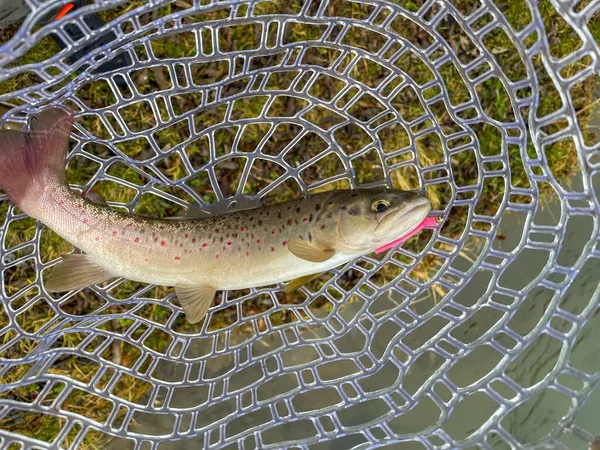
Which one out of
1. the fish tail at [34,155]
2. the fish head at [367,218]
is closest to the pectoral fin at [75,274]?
the fish tail at [34,155]

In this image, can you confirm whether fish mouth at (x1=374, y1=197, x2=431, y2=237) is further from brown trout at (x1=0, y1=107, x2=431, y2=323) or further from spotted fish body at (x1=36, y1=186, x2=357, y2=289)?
spotted fish body at (x1=36, y1=186, x2=357, y2=289)

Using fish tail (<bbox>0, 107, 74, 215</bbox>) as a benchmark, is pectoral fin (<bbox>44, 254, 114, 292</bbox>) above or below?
below

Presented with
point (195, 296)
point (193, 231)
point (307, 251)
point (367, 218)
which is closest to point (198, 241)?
point (193, 231)

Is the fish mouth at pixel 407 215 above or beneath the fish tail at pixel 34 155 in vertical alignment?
beneath

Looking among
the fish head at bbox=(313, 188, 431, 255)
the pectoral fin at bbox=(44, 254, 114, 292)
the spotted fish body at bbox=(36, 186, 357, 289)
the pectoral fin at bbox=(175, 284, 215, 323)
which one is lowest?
the pectoral fin at bbox=(175, 284, 215, 323)

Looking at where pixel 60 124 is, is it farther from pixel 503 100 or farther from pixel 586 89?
pixel 586 89

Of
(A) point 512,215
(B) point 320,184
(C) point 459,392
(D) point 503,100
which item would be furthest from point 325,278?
(D) point 503,100

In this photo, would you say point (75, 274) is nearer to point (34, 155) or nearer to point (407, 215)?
point (34, 155)

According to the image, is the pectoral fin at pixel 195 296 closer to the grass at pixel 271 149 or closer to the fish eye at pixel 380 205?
the grass at pixel 271 149

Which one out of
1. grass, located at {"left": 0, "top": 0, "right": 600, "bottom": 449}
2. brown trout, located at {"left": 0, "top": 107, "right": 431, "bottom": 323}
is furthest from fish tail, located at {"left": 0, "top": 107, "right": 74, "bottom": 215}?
grass, located at {"left": 0, "top": 0, "right": 600, "bottom": 449}
